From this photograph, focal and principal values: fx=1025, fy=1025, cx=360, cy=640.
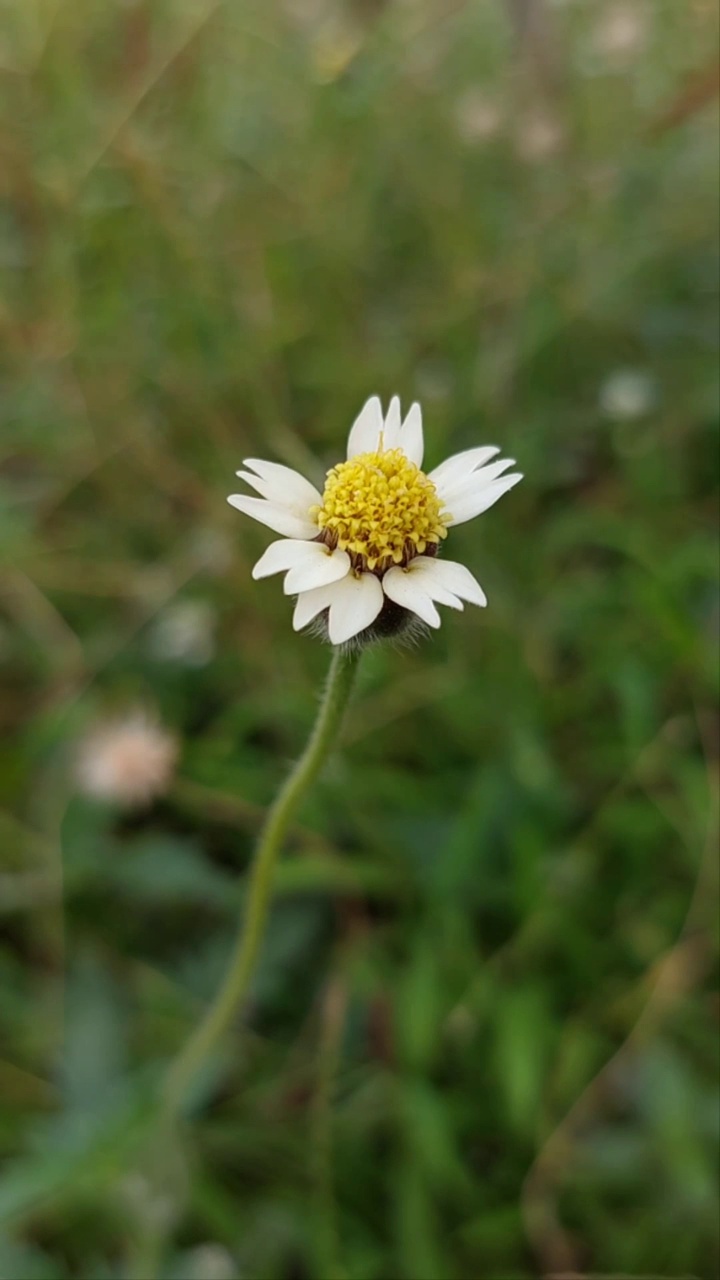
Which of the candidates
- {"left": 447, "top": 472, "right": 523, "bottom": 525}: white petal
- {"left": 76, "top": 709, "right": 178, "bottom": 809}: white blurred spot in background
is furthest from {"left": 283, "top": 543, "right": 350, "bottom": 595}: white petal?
{"left": 76, "top": 709, "right": 178, "bottom": 809}: white blurred spot in background

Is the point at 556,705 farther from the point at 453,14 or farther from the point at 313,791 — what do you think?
the point at 453,14

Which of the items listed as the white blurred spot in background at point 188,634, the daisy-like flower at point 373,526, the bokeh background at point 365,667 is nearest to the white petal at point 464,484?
the daisy-like flower at point 373,526

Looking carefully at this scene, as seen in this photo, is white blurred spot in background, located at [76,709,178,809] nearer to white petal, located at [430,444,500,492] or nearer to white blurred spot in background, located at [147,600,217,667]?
white blurred spot in background, located at [147,600,217,667]

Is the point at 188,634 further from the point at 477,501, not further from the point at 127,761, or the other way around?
the point at 477,501

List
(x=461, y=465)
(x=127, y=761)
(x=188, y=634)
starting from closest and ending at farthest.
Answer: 1. (x=461, y=465)
2. (x=127, y=761)
3. (x=188, y=634)

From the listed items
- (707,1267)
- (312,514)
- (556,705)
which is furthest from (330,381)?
(707,1267)

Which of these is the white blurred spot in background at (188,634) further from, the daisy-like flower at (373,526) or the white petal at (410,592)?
the white petal at (410,592)

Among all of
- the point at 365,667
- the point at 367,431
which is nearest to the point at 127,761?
the point at 365,667
